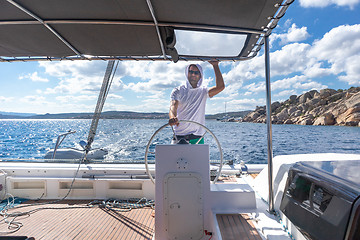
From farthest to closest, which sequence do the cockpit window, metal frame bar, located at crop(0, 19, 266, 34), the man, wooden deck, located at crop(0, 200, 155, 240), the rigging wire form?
the rigging wire
the man
wooden deck, located at crop(0, 200, 155, 240)
the cockpit window
metal frame bar, located at crop(0, 19, 266, 34)

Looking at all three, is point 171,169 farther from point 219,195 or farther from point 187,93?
point 187,93

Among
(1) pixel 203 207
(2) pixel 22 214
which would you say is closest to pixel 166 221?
(1) pixel 203 207

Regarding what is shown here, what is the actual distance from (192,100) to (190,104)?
39 mm

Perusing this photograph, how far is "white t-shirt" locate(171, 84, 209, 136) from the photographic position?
182 cm

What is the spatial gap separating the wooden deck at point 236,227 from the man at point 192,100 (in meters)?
0.64

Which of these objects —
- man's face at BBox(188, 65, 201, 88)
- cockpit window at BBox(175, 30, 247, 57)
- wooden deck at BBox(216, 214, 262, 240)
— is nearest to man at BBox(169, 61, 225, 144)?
man's face at BBox(188, 65, 201, 88)

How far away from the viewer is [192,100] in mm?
1841

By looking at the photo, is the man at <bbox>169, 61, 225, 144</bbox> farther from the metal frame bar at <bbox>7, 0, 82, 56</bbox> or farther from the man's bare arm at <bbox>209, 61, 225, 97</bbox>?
the metal frame bar at <bbox>7, 0, 82, 56</bbox>

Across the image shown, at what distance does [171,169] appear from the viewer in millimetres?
1334

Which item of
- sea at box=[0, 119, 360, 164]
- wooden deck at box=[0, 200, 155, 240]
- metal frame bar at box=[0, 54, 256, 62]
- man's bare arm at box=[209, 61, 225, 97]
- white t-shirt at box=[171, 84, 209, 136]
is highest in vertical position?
metal frame bar at box=[0, 54, 256, 62]

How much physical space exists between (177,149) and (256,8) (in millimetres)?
930

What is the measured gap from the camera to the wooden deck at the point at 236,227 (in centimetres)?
124

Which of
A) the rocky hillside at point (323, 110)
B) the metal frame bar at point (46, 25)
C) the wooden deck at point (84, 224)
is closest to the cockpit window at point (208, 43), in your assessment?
the metal frame bar at point (46, 25)

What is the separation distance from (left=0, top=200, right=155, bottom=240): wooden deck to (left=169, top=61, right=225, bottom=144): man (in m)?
0.82
